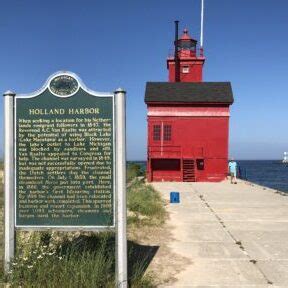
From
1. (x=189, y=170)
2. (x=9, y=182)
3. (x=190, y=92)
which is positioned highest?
(x=190, y=92)

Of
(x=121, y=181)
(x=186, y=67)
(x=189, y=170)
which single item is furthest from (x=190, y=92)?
(x=121, y=181)

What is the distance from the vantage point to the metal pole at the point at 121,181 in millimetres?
6086

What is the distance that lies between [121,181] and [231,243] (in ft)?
13.0

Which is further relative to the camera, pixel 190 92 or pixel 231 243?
pixel 190 92

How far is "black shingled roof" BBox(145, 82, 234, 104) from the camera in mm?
31438

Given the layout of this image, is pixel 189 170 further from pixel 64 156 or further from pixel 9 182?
pixel 9 182

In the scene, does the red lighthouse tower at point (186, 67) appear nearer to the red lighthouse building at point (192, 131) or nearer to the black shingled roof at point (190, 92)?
the black shingled roof at point (190, 92)

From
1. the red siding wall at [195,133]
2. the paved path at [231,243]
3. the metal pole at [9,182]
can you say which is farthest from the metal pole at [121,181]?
the red siding wall at [195,133]

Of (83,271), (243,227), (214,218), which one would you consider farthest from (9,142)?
(214,218)

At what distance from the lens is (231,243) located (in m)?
9.26

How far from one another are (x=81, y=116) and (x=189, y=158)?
82.0 feet

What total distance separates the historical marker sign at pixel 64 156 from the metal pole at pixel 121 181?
0.31ft

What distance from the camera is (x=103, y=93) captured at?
626 cm

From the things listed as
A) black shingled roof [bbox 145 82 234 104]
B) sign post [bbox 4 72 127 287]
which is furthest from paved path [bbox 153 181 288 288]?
black shingled roof [bbox 145 82 234 104]
